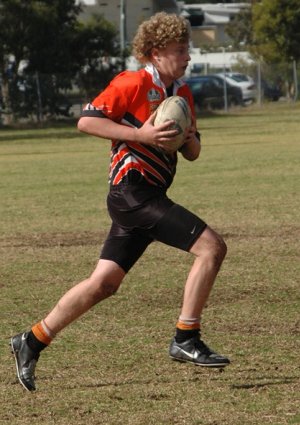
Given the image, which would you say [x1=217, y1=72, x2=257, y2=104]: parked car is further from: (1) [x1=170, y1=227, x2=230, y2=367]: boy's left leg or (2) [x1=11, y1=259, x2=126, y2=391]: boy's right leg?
(2) [x1=11, y1=259, x2=126, y2=391]: boy's right leg

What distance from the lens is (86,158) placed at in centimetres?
2798

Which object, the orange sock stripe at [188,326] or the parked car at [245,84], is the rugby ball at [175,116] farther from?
the parked car at [245,84]

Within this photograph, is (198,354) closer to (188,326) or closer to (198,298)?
(188,326)

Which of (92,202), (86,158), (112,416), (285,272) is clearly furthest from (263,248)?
(86,158)

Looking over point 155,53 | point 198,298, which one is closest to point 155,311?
point 198,298

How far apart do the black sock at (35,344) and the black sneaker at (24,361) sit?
0.02 meters

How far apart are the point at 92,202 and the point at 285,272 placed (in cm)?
716

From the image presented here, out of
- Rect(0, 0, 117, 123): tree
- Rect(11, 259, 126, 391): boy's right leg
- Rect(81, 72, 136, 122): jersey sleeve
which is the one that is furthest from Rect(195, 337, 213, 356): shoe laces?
Rect(0, 0, 117, 123): tree

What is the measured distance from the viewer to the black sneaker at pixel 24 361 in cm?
702

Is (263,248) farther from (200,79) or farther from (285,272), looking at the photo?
(200,79)

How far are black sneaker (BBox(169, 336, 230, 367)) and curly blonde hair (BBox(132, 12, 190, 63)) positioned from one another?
1.69 meters

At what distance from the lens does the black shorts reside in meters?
7.07

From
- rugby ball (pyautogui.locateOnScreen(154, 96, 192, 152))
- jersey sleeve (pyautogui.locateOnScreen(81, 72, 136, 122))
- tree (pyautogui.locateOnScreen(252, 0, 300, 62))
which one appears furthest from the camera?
tree (pyautogui.locateOnScreen(252, 0, 300, 62))

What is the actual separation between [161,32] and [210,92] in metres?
46.9
